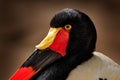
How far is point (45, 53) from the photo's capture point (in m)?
1.77

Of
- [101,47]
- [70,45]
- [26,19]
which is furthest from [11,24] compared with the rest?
[70,45]

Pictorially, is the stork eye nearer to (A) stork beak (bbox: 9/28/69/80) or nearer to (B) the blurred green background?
(A) stork beak (bbox: 9/28/69/80)

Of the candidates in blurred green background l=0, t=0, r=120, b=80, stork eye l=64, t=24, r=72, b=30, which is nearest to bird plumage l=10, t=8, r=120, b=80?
stork eye l=64, t=24, r=72, b=30

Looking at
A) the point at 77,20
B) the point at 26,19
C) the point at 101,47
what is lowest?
the point at 101,47

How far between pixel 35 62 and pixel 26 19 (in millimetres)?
2221

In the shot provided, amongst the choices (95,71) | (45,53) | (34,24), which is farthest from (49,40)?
(34,24)

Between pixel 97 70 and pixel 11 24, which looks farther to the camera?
pixel 11 24

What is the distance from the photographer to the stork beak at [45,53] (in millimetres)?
1753

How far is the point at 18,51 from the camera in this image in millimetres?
3793

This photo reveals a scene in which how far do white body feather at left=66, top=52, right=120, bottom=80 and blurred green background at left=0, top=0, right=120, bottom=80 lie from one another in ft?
6.14

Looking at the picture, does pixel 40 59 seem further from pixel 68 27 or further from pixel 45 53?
pixel 68 27

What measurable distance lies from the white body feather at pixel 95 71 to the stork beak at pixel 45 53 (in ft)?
0.28

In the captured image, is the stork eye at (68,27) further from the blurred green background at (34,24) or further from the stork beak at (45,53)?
the blurred green background at (34,24)

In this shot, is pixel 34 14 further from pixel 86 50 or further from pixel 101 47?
pixel 86 50
